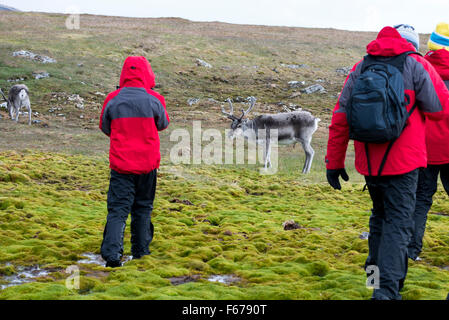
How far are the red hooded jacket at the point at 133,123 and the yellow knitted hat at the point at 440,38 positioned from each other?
13.0 ft

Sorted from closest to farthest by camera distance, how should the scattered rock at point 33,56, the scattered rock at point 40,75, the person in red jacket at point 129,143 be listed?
the person in red jacket at point 129,143
the scattered rock at point 40,75
the scattered rock at point 33,56

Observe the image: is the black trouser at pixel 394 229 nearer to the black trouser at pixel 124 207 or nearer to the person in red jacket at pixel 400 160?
the person in red jacket at pixel 400 160

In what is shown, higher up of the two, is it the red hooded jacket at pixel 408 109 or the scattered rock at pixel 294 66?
the scattered rock at pixel 294 66

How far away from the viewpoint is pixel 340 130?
5.29m

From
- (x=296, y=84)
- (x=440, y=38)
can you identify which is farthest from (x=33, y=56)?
(x=440, y=38)

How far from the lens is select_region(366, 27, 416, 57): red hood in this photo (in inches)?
200

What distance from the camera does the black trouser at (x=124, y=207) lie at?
674 cm

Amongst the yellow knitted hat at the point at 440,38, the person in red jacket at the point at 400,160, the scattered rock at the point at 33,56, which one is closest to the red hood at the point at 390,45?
the person in red jacket at the point at 400,160

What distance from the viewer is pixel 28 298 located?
5230 millimetres

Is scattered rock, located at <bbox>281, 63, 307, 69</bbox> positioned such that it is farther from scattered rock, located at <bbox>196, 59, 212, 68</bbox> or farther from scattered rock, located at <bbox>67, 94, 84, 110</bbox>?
scattered rock, located at <bbox>67, 94, 84, 110</bbox>

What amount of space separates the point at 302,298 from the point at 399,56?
8.97ft

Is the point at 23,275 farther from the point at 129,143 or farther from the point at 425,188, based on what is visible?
the point at 425,188

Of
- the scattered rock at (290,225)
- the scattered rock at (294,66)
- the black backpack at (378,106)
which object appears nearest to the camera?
the black backpack at (378,106)

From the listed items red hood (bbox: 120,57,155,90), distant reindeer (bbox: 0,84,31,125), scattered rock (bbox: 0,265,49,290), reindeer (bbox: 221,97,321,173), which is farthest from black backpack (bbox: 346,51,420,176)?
distant reindeer (bbox: 0,84,31,125)
